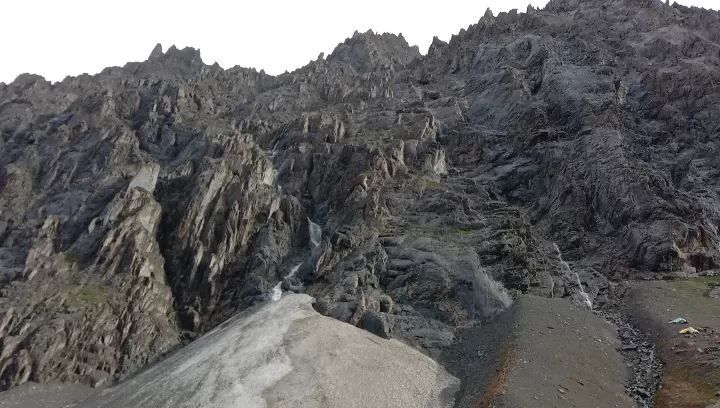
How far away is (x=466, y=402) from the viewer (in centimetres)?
4181

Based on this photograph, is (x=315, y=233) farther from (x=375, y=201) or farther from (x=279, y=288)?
(x=279, y=288)

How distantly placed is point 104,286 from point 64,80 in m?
130

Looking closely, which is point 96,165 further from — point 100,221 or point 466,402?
point 466,402

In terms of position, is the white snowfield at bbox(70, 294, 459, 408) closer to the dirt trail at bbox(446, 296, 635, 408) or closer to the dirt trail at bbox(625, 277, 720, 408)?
the dirt trail at bbox(446, 296, 635, 408)

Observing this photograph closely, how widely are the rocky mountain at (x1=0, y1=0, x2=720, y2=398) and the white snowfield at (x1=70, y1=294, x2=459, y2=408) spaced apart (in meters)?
6.61

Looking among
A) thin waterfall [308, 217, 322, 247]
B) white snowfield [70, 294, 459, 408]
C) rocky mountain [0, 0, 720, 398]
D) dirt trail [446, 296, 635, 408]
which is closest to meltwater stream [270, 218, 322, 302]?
thin waterfall [308, 217, 322, 247]

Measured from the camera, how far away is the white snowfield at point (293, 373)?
40750 mm

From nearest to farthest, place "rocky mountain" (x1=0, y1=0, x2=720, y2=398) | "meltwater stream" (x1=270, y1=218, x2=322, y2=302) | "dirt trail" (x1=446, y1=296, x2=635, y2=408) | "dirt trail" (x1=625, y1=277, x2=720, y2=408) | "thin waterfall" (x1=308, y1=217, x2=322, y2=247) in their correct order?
"dirt trail" (x1=625, y1=277, x2=720, y2=408) → "dirt trail" (x1=446, y1=296, x2=635, y2=408) → "rocky mountain" (x1=0, y1=0, x2=720, y2=398) → "meltwater stream" (x1=270, y1=218, x2=322, y2=302) → "thin waterfall" (x1=308, y1=217, x2=322, y2=247)

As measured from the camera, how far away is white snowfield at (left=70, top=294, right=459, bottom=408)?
134ft

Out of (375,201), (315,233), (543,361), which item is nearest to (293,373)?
(543,361)

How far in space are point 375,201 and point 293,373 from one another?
47.9m

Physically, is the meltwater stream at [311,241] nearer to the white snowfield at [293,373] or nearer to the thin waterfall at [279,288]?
the thin waterfall at [279,288]

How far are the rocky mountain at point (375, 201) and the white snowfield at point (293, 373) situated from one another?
6.61 meters

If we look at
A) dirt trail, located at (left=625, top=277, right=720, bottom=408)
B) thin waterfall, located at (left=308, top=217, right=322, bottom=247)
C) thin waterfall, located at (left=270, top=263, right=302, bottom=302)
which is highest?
thin waterfall, located at (left=308, top=217, right=322, bottom=247)
